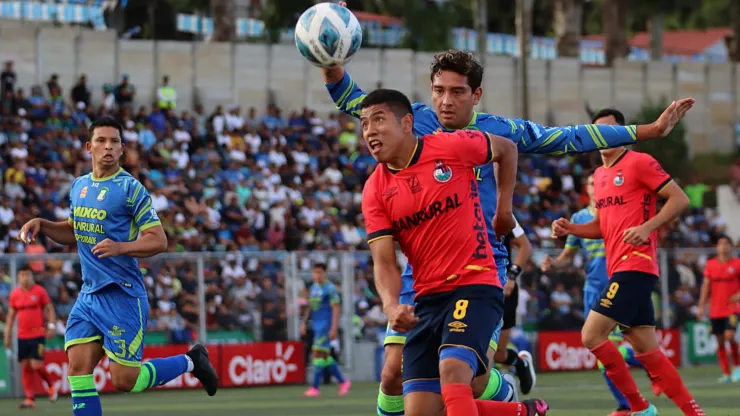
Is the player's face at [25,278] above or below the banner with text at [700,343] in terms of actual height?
above

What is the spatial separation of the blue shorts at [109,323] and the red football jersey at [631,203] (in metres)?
4.10

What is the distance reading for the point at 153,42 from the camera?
104ft

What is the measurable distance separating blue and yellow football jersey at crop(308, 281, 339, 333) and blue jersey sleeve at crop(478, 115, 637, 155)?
1203 centimetres

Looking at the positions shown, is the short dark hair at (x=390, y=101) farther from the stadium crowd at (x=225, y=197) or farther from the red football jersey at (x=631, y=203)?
the stadium crowd at (x=225, y=197)

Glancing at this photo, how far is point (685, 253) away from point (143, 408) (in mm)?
13598

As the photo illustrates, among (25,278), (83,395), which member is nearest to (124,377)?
(83,395)

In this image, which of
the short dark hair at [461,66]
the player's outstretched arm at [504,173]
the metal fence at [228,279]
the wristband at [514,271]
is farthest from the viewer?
the metal fence at [228,279]

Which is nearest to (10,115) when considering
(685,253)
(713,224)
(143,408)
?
(143,408)

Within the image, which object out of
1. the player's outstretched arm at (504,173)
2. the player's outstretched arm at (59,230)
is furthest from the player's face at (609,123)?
the player's outstretched arm at (59,230)

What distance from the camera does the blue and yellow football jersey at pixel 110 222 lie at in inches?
401

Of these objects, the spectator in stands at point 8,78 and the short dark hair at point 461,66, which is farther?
the spectator in stands at point 8,78

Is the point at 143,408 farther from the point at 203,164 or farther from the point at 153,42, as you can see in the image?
the point at 153,42

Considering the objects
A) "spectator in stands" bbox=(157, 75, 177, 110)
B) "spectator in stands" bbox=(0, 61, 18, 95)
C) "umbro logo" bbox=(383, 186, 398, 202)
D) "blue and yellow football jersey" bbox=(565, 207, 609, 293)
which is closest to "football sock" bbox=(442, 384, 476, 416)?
Result: "umbro logo" bbox=(383, 186, 398, 202)

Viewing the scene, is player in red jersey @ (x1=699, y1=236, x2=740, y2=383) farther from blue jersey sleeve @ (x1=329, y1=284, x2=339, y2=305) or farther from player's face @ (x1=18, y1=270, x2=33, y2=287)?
player's face @ (x1=18, y1=270, x2=33, y2=287)
